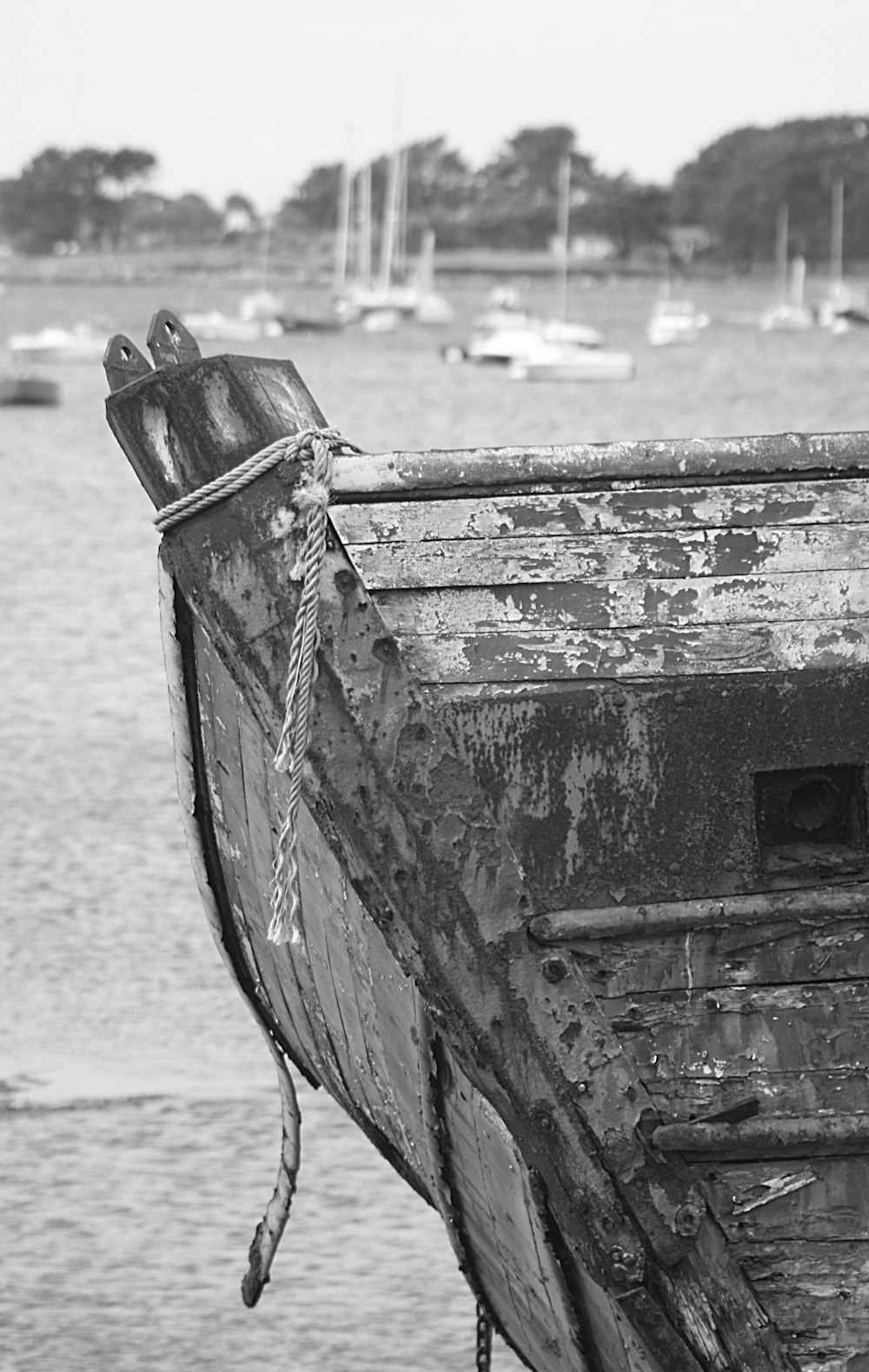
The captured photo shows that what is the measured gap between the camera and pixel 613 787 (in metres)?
3.09

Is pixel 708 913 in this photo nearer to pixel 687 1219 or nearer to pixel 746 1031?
pixel 746 1031

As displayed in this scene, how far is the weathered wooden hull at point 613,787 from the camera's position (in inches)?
118

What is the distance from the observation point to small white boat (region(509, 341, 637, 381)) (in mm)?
61094

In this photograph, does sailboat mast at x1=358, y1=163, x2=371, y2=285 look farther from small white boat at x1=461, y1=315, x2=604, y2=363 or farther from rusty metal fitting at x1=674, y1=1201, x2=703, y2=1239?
rusty metal fitting at x1=674, y1=1201, x2=703, y2=1239

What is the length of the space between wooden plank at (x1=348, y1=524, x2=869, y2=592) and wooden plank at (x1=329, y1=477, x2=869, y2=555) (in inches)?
0.4

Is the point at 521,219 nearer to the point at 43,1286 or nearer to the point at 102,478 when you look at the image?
the point at 102,478

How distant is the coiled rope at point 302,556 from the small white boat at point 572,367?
58645 millimetres

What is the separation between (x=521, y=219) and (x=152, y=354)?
148343 millimetres

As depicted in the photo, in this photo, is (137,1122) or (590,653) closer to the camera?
(590,653)

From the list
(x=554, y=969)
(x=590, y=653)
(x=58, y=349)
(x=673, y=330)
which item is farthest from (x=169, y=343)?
(x=673, y=330)

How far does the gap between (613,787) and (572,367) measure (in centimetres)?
5985

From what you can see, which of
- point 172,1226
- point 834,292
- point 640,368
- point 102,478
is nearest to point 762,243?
point 834,292

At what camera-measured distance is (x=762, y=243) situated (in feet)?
466

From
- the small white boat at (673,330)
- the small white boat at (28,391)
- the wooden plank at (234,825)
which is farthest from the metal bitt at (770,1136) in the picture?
the small white boat at (673,330)
